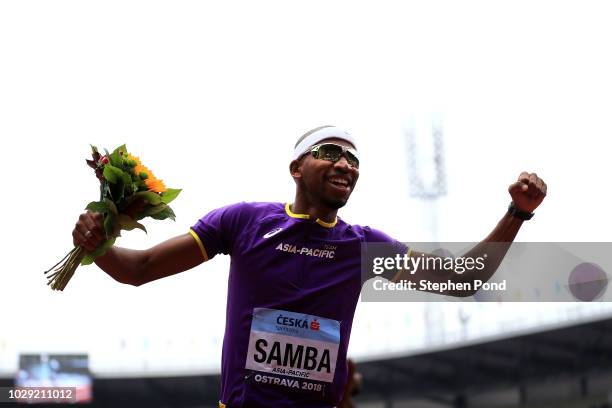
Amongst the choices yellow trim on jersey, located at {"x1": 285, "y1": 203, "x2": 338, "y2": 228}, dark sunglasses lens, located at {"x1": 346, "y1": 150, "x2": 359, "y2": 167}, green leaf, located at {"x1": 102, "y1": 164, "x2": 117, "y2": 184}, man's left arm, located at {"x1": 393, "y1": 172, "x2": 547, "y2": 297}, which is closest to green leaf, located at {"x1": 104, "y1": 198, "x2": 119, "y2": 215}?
green leaf, located at {"x1": 102, "y1": 164, "x2": 117, "y2": 184}

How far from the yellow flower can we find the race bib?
0.64 m

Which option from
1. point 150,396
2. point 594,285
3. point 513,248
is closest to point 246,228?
point 513,248

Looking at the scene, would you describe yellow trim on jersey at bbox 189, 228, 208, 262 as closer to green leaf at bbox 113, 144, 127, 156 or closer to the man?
the man

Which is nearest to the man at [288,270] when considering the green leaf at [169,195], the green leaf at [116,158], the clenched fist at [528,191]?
the clenched fist at [528,191]

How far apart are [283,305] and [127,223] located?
713 mm

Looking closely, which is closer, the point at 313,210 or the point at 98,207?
the point at 98,207

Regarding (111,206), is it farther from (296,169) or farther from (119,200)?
(296,169)

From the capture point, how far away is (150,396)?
4225cm

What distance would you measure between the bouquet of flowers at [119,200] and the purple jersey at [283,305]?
0.72 feet

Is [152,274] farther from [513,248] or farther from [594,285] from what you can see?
[594,285]

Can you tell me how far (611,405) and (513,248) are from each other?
30.4 meters

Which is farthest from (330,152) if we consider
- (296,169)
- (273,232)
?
(273,232)

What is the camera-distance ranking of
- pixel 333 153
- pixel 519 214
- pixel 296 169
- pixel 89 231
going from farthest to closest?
pixel 296 169
pixel 333 153
pixel 519 214
pixel 89 231

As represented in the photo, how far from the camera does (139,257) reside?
3.95 m
